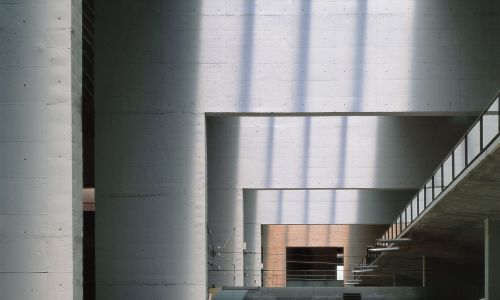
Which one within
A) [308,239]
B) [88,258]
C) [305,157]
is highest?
[305,157]

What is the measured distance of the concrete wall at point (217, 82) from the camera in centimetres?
1738

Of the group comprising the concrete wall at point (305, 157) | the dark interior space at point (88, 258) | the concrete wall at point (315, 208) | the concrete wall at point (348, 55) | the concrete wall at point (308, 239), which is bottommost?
the concrete wall at point (308, 239)

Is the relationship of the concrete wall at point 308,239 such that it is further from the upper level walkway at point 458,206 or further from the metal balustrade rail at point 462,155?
the metal balustrade rail at point 462,155

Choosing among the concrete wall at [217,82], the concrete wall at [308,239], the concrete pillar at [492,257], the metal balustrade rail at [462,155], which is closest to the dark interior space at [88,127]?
the concrete wall at [217,82]

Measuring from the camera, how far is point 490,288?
17484 millimetres

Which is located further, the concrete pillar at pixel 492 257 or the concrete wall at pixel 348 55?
the concrete wall at pixel 348 55

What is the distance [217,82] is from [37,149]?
6.93m

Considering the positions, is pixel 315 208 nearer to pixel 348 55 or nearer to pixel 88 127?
pixel 88 127

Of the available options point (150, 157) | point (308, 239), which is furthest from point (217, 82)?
point (308, 239)

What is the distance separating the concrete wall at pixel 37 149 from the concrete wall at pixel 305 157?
14442mm

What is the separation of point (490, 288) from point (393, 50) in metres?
5.55

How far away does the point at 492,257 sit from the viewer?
17.2m

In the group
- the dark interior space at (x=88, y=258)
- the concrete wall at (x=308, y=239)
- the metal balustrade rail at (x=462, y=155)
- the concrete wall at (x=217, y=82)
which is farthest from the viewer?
the concrete wall at (x=308, y=239)

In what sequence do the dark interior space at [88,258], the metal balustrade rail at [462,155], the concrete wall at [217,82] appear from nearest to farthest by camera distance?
1. the metal balustrade rail at [462,155]
2. the concrete wall at [217,82]
3. the dark interior space at [88,258]
